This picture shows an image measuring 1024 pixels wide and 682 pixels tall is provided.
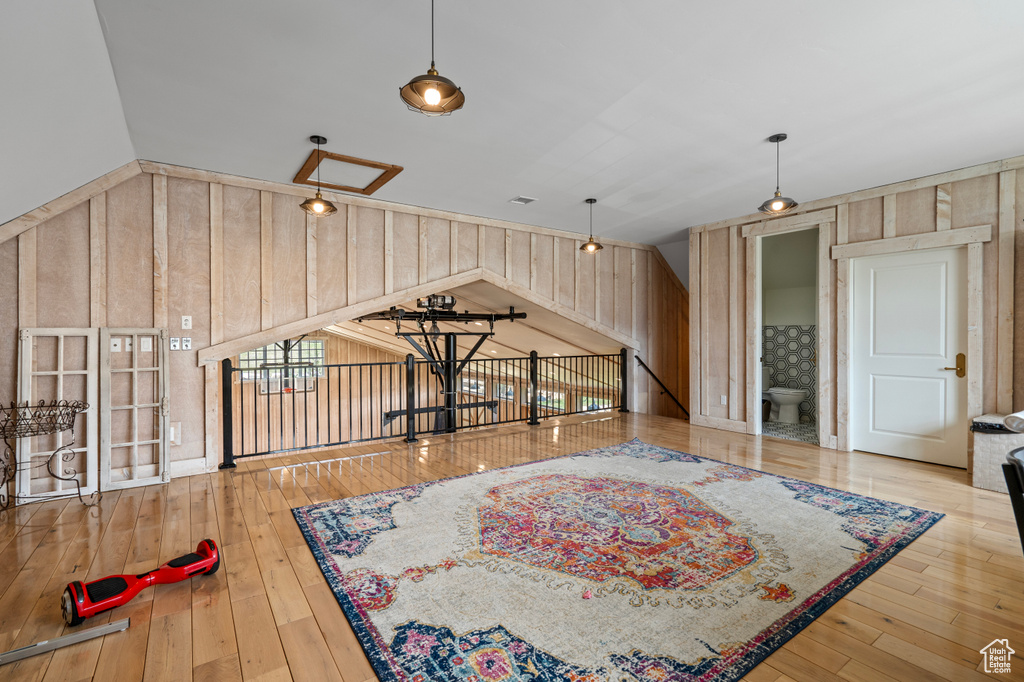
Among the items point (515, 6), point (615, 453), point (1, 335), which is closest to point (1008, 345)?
point (615, 453)

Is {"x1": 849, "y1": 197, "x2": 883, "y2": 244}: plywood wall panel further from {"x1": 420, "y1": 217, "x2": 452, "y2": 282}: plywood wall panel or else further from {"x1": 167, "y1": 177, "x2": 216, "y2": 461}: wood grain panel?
{"x1": 167, "y1": 177, "x2": 216, "y2": 461}: wood grain panel

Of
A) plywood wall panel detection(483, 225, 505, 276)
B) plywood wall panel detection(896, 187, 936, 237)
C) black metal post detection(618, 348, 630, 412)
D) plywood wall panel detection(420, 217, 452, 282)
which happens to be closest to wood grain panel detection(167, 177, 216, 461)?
plywood wall panel detection(420, 217, 452, 282)

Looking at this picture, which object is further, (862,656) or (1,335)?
(1,335)

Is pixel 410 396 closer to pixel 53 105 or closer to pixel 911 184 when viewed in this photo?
pixel 53 105

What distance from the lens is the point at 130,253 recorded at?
4262mm

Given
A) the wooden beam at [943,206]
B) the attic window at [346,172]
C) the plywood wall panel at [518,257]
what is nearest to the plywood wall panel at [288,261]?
the attic window at [346,172]

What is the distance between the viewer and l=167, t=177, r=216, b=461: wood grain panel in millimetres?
4445

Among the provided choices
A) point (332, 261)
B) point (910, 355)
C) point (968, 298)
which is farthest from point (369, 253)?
point (968, 298)

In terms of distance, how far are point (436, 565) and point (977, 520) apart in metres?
3.80

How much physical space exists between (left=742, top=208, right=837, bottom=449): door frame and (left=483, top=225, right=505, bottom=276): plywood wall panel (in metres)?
3.25

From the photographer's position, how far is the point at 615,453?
5.27 meters

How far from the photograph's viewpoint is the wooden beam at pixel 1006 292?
4.28 meters

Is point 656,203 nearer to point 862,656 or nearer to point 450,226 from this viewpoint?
point 450,226

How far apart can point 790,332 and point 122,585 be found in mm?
8527
